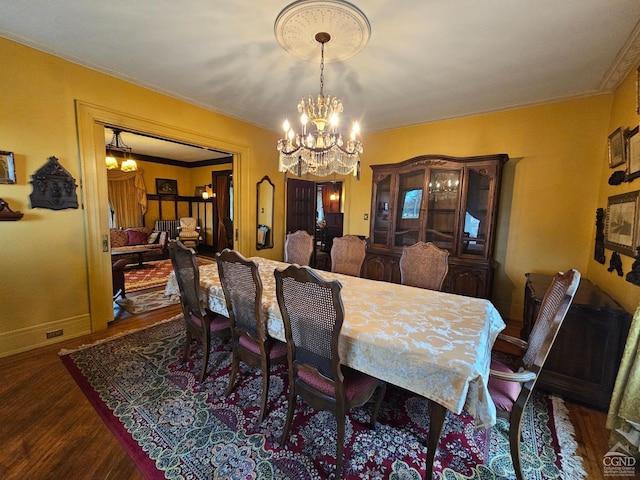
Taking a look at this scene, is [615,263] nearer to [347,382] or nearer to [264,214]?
[347,382]

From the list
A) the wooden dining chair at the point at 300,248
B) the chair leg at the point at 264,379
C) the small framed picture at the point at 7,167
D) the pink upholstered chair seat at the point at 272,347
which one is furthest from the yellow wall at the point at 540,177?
the small framed picture at the point at 7,167

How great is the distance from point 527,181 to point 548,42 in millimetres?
1669

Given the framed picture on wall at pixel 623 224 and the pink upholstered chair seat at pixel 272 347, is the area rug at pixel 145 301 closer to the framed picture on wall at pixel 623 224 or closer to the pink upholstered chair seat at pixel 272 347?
the pink upholstered chair seat at pixel 272 347

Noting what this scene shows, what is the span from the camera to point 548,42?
6.67 feet

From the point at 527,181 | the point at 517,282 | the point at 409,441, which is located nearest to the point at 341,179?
the point at 527,181

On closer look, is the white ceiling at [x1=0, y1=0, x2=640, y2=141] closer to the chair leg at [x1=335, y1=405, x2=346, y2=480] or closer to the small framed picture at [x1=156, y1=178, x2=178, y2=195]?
the chair leg at [x1=335, y1=405, x2=346, y2=480]

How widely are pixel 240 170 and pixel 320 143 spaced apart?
2.32 metres

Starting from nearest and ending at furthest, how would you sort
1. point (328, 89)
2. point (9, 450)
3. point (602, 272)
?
point (9, 450) → point (602, 272) → point (328, 89)

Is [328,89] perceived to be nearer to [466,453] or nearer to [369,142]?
[369,142]

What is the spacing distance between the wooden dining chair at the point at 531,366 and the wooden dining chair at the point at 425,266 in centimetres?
90

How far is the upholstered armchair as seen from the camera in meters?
7.30

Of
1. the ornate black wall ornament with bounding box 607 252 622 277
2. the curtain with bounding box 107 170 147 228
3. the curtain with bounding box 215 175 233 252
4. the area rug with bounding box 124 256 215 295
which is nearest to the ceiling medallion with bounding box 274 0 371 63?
the ornate black wall ornament with bounding box 607 252 622 277

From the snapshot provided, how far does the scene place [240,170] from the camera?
160 inches

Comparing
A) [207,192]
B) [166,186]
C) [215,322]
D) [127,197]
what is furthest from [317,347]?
[166,186]
